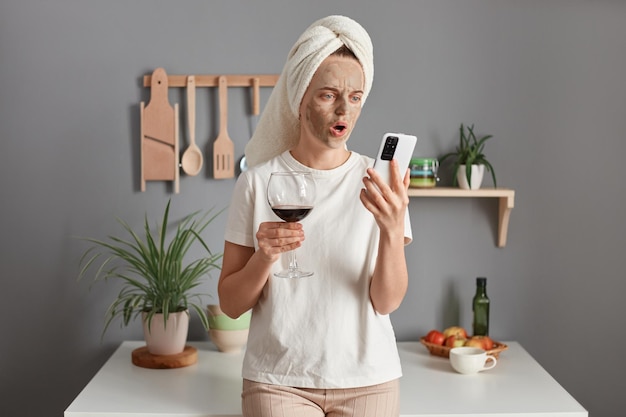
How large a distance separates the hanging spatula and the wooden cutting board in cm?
13

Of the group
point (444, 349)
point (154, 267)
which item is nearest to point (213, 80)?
point (154, 267)

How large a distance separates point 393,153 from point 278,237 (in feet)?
0.97

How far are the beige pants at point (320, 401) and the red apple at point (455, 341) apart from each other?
0.77 m

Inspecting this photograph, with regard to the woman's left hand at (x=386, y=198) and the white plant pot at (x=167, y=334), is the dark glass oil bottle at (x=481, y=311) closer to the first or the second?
the white plant pot at (x=167, y=334)

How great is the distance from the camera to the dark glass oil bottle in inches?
104

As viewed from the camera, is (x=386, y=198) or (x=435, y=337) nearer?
(x=386, y=198)

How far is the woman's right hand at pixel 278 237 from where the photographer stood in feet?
5.35

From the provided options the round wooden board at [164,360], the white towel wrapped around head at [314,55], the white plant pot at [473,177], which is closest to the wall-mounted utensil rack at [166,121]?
the round wooden board at [164,360]

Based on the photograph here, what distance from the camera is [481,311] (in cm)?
266

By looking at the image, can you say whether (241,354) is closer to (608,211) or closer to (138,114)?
(138,114)

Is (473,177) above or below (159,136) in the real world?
below

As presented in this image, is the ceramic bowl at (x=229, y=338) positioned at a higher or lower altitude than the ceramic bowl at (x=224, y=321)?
lower

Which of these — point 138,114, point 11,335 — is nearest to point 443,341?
point 138,114

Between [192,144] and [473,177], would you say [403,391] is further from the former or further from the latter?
[192,144]
